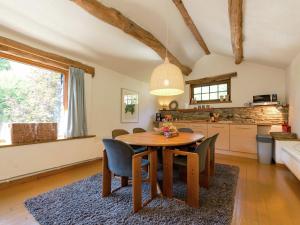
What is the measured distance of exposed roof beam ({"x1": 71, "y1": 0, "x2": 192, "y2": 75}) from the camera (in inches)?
83.3

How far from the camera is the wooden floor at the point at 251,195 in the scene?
1.62 meters

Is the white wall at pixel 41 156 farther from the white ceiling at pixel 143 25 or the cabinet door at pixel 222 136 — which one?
the cabinet door at pixel 222 136

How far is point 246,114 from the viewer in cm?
446

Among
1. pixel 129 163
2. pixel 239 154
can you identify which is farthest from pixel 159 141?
pixel 239 154

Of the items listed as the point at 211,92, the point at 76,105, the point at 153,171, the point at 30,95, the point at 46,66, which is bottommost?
the point at 153,171

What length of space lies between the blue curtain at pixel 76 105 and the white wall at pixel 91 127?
189 mm

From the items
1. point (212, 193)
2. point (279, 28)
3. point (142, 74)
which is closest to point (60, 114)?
point (142, 74)

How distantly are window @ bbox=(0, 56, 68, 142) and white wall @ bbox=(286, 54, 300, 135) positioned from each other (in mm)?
4543

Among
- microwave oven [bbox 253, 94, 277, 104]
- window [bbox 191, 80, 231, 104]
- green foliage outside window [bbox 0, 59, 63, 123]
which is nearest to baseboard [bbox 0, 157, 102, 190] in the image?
green foliage outside window [bbox 0, 59, 63, 123]

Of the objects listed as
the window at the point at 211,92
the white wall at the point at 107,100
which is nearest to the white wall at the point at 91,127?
the white wall at the point at 107,100

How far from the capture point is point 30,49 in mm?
2590

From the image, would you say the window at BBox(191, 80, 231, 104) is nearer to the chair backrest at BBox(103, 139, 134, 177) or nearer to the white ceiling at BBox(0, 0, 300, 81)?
the white ceiling at BBox(0, 0, 300, 81)

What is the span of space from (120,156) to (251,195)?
176 cm

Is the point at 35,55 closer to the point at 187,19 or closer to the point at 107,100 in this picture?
the point at 107,100
